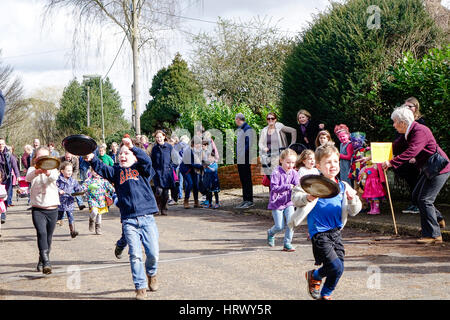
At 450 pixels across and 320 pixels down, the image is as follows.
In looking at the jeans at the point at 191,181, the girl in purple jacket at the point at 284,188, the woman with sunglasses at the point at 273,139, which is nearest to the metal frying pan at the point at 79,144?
the girl in purple jacket at the point at 284,188

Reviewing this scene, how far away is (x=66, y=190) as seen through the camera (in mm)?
9422

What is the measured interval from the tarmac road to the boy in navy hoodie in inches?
13.7

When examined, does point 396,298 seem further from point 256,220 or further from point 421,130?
point 256,220

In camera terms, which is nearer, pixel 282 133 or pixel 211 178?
pixel 282 133

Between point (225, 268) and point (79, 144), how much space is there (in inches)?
91.3

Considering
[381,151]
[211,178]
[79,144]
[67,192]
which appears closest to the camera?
[79,144]

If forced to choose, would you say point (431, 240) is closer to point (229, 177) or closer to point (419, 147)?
point (419, 147)

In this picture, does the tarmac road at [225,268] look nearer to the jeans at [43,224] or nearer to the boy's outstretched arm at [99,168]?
the jeans at [43,224]

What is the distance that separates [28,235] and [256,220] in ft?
14.4

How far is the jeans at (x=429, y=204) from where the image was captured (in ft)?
23.5

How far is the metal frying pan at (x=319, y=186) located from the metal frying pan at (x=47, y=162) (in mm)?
3276

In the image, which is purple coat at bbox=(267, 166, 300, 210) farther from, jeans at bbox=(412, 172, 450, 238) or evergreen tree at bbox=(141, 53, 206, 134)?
evergreen tree at bbox=(141, 53, 206, 134)

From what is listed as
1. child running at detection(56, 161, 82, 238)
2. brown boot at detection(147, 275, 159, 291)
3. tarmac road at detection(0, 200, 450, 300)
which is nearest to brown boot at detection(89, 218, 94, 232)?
tarmac road at detection(0, 200, 450, 300)

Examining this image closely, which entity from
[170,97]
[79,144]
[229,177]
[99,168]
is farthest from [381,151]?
[170,97]
